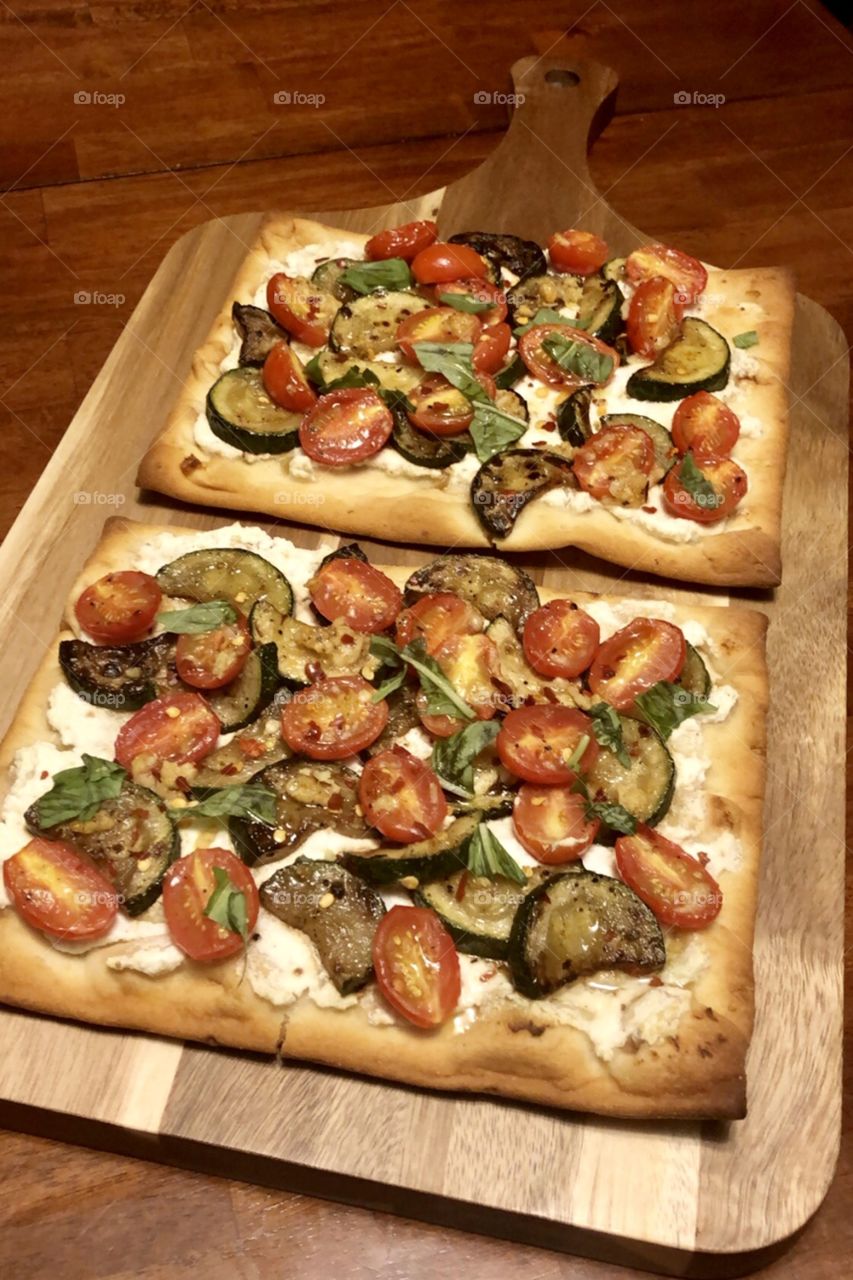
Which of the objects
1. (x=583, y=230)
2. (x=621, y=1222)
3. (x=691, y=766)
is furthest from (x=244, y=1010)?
(x=583, y=230)

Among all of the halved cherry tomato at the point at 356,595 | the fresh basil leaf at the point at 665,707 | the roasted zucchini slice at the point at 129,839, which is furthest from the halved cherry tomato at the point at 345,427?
the roasted zucchini slice at the point at 129,839

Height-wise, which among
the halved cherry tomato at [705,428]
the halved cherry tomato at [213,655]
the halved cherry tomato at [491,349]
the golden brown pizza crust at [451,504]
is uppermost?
the halved cherry tomato at [491,349]

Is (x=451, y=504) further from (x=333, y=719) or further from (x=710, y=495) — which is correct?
(x=333, y=719)

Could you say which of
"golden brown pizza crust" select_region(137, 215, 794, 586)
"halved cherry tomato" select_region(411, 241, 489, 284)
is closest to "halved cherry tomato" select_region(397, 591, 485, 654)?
"golden brown pizza crust" select_region(137, 215, 794, 586)

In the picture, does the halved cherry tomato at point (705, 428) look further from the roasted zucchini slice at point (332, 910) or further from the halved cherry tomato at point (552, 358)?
the roasted zucchini slice at point (332, 910)

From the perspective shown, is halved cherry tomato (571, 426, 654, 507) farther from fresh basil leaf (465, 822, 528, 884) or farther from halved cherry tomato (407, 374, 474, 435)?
fresh basil leaf (465, 822, 528, 884)

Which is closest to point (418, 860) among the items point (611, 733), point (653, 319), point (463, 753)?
point (463, 753)

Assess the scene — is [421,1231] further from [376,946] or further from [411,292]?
[411,292]
